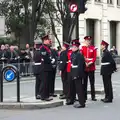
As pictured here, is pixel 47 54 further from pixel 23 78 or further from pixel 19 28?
pixel 19 28

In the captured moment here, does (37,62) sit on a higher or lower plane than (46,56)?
lower

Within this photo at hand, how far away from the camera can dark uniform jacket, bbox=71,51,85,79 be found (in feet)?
42.7

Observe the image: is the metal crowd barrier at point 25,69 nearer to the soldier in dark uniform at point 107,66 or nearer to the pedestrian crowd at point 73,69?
the pedestrian crowd at point 73,69

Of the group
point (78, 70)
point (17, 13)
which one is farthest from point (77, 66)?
point (17, 13)

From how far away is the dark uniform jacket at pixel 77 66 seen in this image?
13.0m

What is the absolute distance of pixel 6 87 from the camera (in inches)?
750

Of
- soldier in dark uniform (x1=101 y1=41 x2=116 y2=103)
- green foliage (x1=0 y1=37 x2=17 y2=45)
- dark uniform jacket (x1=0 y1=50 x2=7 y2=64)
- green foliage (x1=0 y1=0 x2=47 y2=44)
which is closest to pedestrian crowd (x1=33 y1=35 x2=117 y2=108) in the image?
soldier in dark uniform (x1=101 y1=41 x2=116 y2=103)

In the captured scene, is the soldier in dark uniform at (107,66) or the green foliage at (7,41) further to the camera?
the green foliage at (7,41)

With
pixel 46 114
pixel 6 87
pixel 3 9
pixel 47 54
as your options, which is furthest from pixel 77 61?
pixel 3 9

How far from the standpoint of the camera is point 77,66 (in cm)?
1309

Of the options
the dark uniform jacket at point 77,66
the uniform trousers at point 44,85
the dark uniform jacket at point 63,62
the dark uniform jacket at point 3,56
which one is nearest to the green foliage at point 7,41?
the dark uniform jacket at point 3,56

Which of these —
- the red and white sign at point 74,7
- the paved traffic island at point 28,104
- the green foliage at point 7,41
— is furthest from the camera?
the green foliage at point 7,41

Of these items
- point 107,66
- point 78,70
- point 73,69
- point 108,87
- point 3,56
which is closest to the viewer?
point 78,70

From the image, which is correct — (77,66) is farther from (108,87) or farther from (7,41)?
(7,41)
